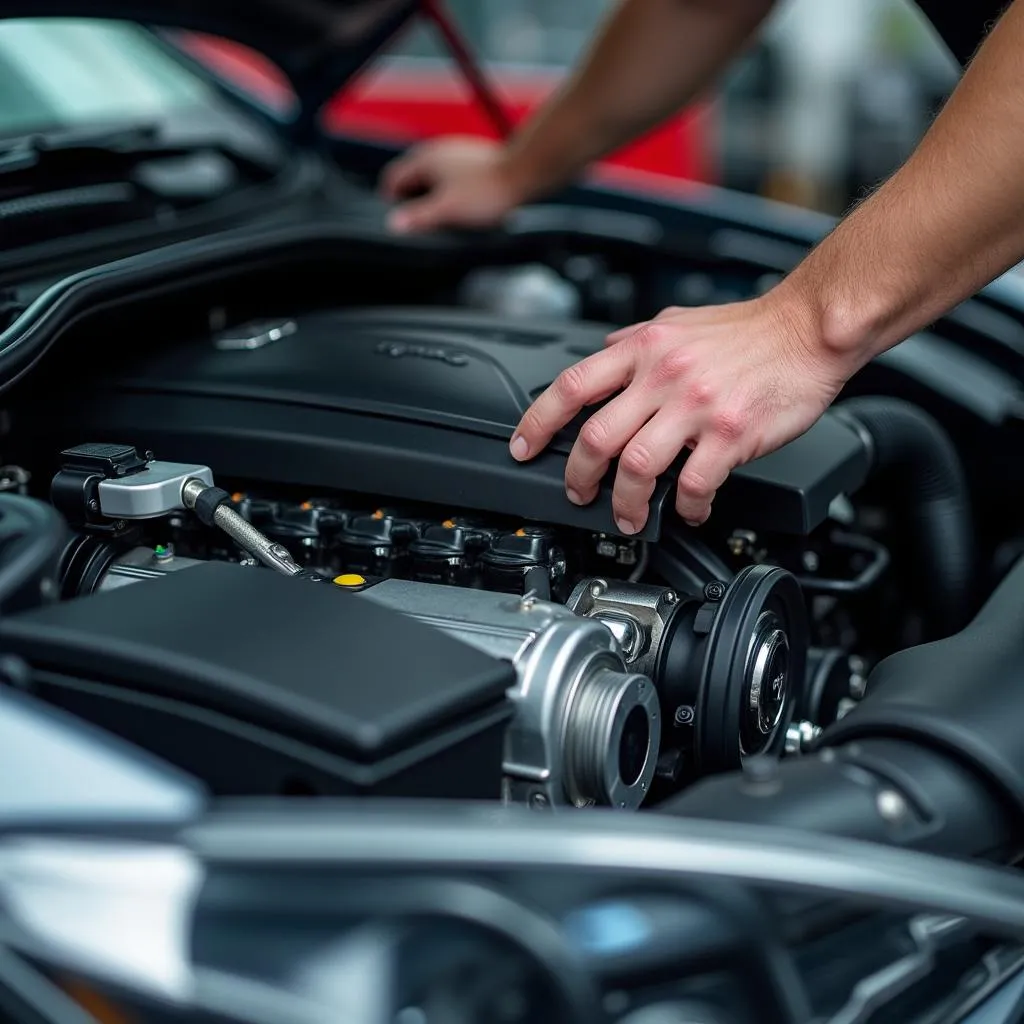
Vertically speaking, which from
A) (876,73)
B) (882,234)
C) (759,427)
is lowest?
(876,73)

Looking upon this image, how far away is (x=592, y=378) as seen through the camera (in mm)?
1225

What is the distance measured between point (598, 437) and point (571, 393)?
70 millimetres

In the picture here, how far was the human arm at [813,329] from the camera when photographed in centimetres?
114

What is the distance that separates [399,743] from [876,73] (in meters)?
8.41

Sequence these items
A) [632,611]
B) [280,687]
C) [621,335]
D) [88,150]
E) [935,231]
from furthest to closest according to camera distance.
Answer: [88,150]
[621,335]
[632,611]
[935,231]
[280,687]

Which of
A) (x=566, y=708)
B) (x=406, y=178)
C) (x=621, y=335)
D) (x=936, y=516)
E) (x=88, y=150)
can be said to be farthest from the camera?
(x=406, y=178)

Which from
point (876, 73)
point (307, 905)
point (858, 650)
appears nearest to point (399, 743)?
point (307, 905)

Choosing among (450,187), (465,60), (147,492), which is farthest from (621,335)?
(465,60)

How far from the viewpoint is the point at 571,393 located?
1224mm

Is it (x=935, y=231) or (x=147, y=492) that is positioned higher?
(x=935, y=231)

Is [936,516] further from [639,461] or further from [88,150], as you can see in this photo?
[88,150]

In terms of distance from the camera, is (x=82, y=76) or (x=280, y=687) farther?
(x=82, y=76)

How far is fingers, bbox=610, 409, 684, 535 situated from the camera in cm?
116

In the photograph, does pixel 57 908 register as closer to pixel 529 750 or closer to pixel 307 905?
pixel 307 905
